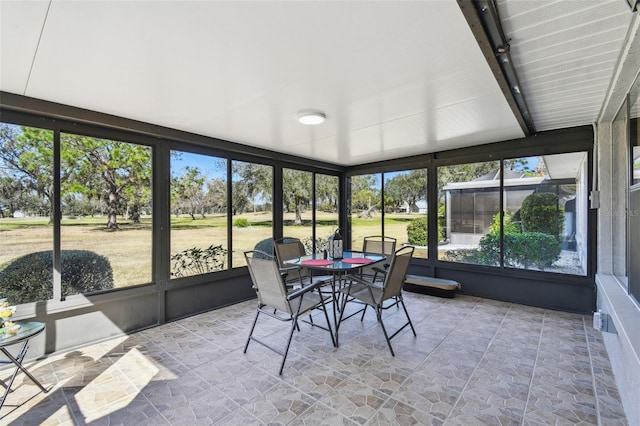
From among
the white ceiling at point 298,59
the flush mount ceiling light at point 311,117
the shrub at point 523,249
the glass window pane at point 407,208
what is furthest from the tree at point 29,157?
the shrub at point 523,249

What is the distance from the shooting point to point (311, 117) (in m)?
3.14

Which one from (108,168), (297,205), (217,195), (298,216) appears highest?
(108,168)

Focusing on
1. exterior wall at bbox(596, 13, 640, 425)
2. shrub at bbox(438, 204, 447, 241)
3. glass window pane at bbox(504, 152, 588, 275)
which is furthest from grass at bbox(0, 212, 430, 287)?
exterior wall at bbox(596, 13, 640, 425)

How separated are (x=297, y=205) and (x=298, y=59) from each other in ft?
12.5

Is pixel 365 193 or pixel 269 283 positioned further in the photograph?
pixel 365 193

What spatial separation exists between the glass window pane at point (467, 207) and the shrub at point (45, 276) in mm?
5219

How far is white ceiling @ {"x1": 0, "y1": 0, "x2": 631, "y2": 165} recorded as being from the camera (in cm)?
158

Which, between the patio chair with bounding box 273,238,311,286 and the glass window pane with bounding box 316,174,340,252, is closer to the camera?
the patio chair with bounding box 273,238,311,286

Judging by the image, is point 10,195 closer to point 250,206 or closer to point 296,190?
point 250,206

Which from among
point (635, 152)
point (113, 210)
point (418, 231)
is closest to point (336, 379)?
point (635, 152)

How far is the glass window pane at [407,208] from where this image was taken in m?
5.55

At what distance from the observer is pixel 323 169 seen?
20.4 ft

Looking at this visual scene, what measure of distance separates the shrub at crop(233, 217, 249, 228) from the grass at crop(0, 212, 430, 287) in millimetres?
50

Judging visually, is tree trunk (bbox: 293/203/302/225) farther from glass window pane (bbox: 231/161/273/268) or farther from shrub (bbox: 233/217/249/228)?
shrub (bbox: 233/217/249/228)
